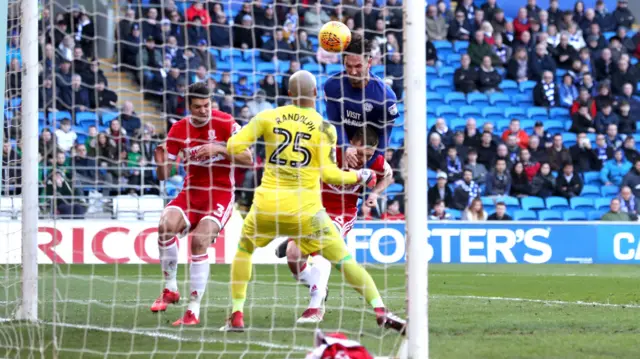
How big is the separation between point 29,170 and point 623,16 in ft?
61.0

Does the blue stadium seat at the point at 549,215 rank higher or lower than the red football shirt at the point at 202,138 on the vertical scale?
lower

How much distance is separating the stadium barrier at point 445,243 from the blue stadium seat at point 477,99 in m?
5.19

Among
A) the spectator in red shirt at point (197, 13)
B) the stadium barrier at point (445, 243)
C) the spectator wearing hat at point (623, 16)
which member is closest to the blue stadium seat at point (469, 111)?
the spectator wearing hat at point (623, 16)

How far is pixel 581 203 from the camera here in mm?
19672

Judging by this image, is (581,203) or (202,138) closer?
(202,138)

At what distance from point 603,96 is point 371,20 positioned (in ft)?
16.8

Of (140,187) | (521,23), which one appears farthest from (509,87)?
(140,187)

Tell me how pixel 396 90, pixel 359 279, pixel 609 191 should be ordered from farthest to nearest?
1. pixel 609 191
2. pixel 396 90
3. pixel 359 279

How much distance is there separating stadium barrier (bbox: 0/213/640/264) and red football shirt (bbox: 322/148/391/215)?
645 centimetres

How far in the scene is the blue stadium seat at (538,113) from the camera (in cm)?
2175

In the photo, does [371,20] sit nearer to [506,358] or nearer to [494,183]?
[494,183]

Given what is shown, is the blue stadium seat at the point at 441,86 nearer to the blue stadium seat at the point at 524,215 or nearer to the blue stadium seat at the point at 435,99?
the blue stadium seat at the point at 435,99

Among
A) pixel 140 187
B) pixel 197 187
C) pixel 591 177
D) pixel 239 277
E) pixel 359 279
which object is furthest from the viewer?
pixel 591 177

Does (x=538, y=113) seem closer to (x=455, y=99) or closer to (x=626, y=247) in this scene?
(x=455, y=99)
